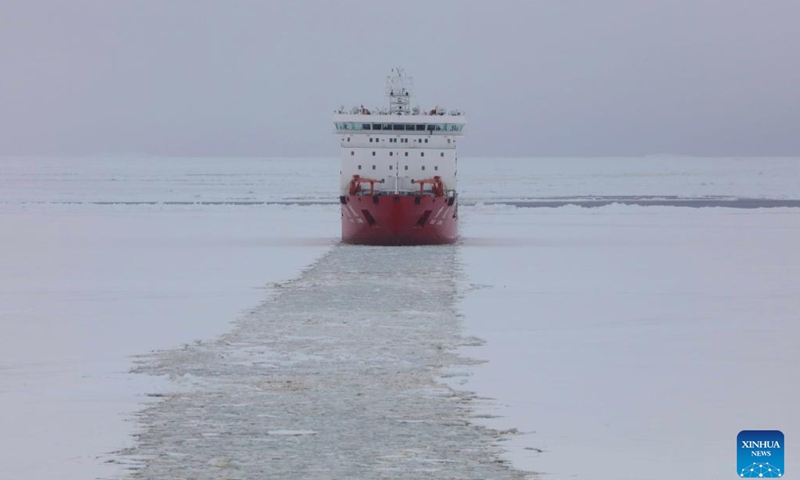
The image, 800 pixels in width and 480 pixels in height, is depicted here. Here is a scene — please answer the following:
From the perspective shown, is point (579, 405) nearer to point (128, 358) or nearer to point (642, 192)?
point (128, 358)

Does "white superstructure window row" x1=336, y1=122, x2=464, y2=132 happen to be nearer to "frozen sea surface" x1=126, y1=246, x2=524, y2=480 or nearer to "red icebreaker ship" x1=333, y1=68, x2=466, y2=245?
"red icebreaker ship" x1=333, y1=68, x2=466, y2=245

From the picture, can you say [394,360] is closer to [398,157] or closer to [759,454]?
[759,454]

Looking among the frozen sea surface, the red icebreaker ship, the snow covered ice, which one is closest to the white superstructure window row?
the red icebreaker ship

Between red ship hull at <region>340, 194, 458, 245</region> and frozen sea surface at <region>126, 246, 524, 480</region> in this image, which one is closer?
frozen sea surface at <region>126, 246, 524, 480</region>

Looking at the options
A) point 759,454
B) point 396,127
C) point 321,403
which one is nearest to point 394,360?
point 321,403

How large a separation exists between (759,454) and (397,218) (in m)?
24.8

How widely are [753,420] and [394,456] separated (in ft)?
10.4

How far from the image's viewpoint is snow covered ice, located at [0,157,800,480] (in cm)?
879

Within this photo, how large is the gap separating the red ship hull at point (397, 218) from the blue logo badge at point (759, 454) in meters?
23.8

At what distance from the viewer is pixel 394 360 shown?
1299 centimetres

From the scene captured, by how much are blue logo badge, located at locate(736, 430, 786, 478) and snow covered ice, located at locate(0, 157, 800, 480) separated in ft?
0.49

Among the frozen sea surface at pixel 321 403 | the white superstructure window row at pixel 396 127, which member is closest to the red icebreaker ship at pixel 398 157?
the white superstructure window row at pixel 396 127

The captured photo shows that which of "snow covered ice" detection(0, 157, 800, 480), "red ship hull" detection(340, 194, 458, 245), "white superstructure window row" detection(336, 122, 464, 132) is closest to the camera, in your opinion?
"snow covered ice" detection(0, 157, 800, 480)

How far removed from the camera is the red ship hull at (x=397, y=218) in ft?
108
